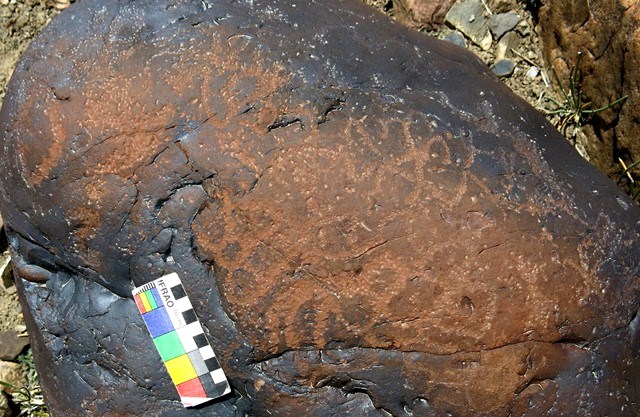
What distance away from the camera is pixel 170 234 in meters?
1.95

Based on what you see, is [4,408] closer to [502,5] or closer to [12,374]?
[12,374]

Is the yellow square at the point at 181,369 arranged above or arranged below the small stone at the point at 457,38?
below

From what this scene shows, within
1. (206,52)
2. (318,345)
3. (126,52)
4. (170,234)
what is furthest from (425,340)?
(126,52)

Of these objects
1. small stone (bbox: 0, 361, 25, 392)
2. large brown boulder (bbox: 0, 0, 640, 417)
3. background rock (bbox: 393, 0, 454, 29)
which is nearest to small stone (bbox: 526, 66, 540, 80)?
background rock (bbox: 393, 0, 454, 29)

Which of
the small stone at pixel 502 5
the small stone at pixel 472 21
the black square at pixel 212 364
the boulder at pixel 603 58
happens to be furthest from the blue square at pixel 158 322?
the small stone at pixel 502 5

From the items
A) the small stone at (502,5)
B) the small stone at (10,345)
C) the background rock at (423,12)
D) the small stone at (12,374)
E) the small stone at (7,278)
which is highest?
the background rock at (423,12)

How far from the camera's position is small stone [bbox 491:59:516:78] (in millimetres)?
3189

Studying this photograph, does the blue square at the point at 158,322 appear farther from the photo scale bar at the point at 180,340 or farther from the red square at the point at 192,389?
the red square at the point at 192,389

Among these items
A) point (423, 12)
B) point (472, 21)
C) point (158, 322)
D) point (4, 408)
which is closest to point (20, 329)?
point (4, 408)

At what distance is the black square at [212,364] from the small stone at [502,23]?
2.03m

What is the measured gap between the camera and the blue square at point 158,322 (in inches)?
78.9

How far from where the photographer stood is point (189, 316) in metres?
1.99

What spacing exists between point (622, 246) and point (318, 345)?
2.97 ft

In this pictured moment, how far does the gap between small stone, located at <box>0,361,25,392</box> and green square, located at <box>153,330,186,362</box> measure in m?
1.48
